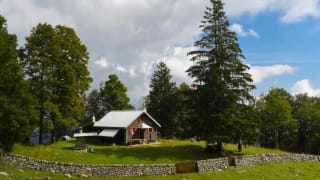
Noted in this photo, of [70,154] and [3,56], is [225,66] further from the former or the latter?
[3,56]

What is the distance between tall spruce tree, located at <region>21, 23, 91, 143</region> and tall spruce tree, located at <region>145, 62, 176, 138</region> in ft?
84.4

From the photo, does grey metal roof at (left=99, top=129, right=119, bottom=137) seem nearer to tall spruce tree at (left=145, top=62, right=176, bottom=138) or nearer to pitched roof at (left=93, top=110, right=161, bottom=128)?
pitched roof at (left=93, top=110, right=161, bottom=128)

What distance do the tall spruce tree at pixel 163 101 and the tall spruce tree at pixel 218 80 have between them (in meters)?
27.9

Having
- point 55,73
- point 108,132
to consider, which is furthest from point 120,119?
point 55,73

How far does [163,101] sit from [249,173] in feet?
127

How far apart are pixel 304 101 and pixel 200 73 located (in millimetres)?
50212

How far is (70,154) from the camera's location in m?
34.4

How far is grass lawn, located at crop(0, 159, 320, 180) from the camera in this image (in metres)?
24.5

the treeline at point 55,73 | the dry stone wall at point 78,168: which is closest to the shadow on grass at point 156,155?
the dry stone wall at point 78,168

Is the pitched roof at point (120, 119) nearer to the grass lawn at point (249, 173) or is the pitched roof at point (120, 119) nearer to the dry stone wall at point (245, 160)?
the dry stone wall at point (245, 160)

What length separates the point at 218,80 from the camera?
118ft

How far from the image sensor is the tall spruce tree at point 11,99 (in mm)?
26953

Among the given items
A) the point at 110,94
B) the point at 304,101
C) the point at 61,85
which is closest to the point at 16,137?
the point at 61,85

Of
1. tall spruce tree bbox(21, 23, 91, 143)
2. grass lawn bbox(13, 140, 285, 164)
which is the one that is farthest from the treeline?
grass lawn bbox(13, 140, 285, 164)
